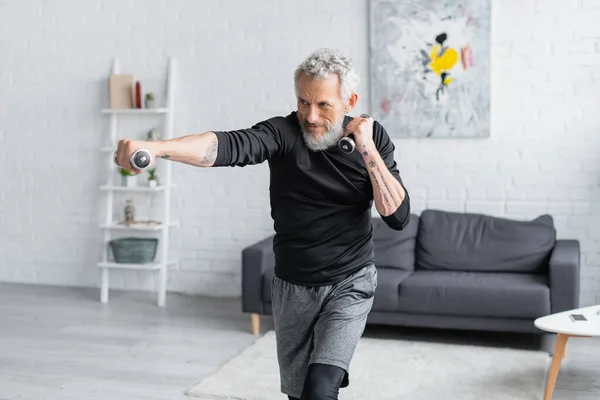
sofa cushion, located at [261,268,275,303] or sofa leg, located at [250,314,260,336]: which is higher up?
sofa cushion, located at [261,268,275,303]

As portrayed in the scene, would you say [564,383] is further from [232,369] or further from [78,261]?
[78,261]

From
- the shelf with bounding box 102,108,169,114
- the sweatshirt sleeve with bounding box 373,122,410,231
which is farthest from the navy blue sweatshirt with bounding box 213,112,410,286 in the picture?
the shelf with bounding box 102,108,169,114

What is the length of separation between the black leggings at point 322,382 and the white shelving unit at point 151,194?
364 cm

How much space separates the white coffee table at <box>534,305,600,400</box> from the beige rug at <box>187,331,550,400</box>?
0.17 meters

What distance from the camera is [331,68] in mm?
2629

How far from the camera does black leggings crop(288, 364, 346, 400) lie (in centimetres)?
250

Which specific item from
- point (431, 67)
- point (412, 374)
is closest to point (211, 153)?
point (412, 374)

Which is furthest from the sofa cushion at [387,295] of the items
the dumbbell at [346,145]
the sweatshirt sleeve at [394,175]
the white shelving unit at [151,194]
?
the dumbbell at [346,145]

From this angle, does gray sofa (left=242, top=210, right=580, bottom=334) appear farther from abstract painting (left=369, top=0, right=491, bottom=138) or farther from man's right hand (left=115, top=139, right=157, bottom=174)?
man's right hand (left=115, top=139, right=157, bottom=174)

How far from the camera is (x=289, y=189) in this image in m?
2.75

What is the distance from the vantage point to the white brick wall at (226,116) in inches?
218

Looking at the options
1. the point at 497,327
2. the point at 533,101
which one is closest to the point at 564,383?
the point at 497,327

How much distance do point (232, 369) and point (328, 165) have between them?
2.13 meters

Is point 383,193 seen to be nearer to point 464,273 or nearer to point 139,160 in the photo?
point 139,160
